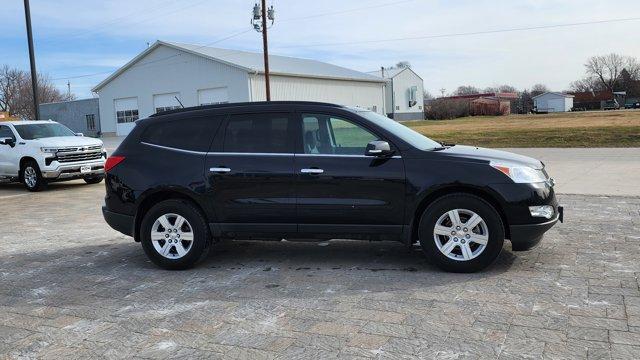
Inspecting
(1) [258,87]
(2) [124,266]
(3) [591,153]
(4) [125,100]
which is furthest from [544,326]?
(4) [125,100]

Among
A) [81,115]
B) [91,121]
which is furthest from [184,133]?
[81,115]

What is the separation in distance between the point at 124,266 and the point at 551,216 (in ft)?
14.8

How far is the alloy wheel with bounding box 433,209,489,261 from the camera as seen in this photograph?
5.56 meters

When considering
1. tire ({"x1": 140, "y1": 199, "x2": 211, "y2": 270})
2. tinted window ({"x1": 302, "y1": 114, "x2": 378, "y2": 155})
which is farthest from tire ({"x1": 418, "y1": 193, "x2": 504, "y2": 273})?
tire ({"x1": 140, "y1": 199, "x2": 211, "y2": 270})

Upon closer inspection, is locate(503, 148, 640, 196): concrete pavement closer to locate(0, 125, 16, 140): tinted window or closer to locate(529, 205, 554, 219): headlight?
locate(529, 205, 554, 219): headlight

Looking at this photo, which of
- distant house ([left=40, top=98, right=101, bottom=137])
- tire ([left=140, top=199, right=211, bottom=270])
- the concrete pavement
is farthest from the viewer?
distant house ([left=40, top=98, right=101, bottom=137])

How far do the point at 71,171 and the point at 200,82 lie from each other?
26304 millimetres

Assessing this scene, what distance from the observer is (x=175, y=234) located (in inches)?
243

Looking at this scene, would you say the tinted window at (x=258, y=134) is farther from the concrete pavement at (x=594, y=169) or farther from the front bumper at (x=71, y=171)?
the front bumper at (x=71, y=171)

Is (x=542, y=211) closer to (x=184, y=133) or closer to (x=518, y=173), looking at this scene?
(x=518, y=173)

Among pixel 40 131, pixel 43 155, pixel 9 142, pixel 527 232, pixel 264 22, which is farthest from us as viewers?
pixel 264 22

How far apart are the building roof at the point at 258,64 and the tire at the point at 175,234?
31.1 metres

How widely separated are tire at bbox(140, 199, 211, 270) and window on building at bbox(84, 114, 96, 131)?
48282mm

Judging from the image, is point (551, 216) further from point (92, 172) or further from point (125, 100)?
Answer: point (125, 100)
